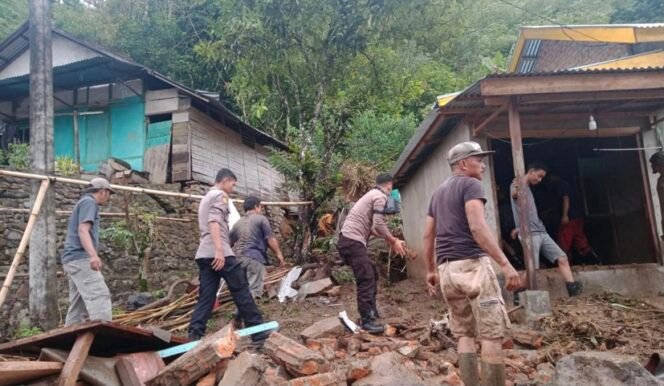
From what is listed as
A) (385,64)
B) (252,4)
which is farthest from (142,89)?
(385,64)

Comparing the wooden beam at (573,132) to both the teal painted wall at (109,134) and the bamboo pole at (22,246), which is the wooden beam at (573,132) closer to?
the bamboo pole at (22,246)

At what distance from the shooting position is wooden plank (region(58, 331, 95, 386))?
3.58 meters

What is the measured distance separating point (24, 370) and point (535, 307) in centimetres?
476

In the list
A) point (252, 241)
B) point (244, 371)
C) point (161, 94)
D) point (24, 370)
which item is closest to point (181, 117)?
point (161, 94)

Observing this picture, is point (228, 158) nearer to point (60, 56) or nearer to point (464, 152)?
point (60, 56)

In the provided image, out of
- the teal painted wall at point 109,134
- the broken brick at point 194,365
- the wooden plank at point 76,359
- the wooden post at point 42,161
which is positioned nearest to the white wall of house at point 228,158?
the teal painted wall at point 109,134

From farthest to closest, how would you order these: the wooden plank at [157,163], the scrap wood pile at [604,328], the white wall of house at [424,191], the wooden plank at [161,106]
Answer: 1. the wooden plank at [161,106]
2. the wooden plank at [157,163]
3. the white wall of house at [424,191]
4. the scrap wood pile at [604,328]

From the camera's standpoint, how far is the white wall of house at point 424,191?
22.2 ft

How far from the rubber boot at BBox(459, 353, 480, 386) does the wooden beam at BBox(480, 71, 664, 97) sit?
129 inches

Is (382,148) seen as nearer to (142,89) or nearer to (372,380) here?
(142,89)

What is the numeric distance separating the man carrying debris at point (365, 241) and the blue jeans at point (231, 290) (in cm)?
117

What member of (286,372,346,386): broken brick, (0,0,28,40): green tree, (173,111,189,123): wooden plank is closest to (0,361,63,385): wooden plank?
(286,372,346,386): broken brick

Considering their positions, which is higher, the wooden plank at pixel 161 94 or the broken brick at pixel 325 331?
the wooden plank at pixel 161 94

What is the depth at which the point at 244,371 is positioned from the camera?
3.56m
